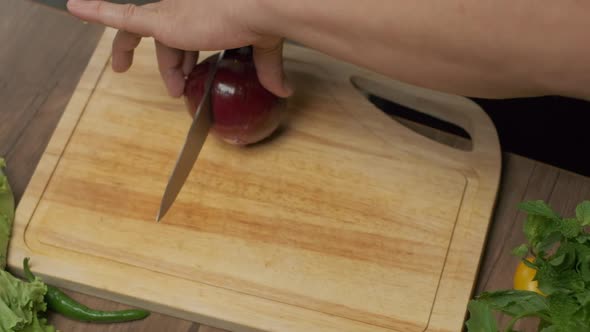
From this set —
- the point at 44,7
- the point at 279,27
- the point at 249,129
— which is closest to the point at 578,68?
the point at 279,27

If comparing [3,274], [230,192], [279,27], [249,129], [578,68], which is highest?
[578,68]

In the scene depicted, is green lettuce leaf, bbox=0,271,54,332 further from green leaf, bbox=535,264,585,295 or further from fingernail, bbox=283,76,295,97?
green leaf, bbox=535,264,585,295

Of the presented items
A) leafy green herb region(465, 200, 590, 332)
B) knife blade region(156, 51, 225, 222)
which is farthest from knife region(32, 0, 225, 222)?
leafy green herb region(465, 200, 590, 332)

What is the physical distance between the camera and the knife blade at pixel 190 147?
60.9 inches

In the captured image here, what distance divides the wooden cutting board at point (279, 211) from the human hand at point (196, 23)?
0.20 meters

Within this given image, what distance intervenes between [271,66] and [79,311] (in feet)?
1.77

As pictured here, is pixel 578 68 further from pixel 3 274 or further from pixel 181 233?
pixel 3 274

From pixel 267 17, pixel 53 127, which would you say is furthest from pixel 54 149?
pixel 267 17

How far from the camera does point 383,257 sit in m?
1.52

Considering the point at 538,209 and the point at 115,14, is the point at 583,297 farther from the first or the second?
the point at 115,14

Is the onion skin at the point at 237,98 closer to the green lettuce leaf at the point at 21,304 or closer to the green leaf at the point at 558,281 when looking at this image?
the green lettuce leaf at the point at 21,304

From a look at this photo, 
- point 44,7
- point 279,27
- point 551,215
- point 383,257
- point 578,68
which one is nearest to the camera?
point 551,215

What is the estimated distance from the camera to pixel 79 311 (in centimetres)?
148

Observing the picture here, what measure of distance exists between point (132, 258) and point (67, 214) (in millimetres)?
156
